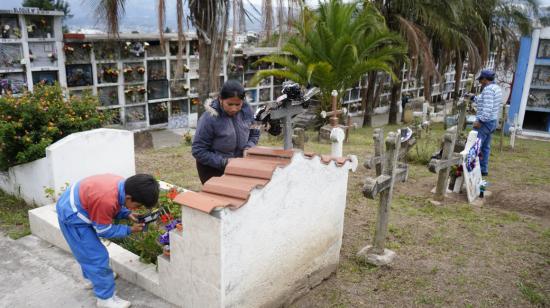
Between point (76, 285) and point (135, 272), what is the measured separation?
452 millimetres

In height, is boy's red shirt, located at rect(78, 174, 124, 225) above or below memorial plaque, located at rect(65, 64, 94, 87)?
below

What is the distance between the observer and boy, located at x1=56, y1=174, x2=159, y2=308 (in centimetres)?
265

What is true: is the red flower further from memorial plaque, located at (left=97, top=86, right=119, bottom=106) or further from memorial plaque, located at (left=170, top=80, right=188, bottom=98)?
memorial plaque, located at (left=170, top=80, right=188, bottom=98)

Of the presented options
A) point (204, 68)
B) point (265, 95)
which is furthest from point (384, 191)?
point (265, 95)

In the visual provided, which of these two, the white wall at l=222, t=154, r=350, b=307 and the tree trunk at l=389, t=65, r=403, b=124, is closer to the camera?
the white wall at l=222, t=154, r=350, b=307

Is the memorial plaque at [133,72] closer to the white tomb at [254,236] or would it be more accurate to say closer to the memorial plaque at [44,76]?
the memorial plaque at [44,76]

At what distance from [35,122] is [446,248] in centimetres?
425

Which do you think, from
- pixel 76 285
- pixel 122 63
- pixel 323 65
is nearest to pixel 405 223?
pixel 76 285

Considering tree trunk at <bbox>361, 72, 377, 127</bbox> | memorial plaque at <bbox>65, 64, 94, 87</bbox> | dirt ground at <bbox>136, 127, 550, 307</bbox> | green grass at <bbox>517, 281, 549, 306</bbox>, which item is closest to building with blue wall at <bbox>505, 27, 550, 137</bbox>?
tree trunk at <bbox>361, 72, 377, 127</bbox>

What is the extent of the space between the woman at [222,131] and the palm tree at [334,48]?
6.36 m

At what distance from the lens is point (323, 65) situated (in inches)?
372

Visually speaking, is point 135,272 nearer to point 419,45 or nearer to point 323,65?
point 323,65

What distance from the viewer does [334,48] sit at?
961 centimetres

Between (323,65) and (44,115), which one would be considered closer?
(44,115)
